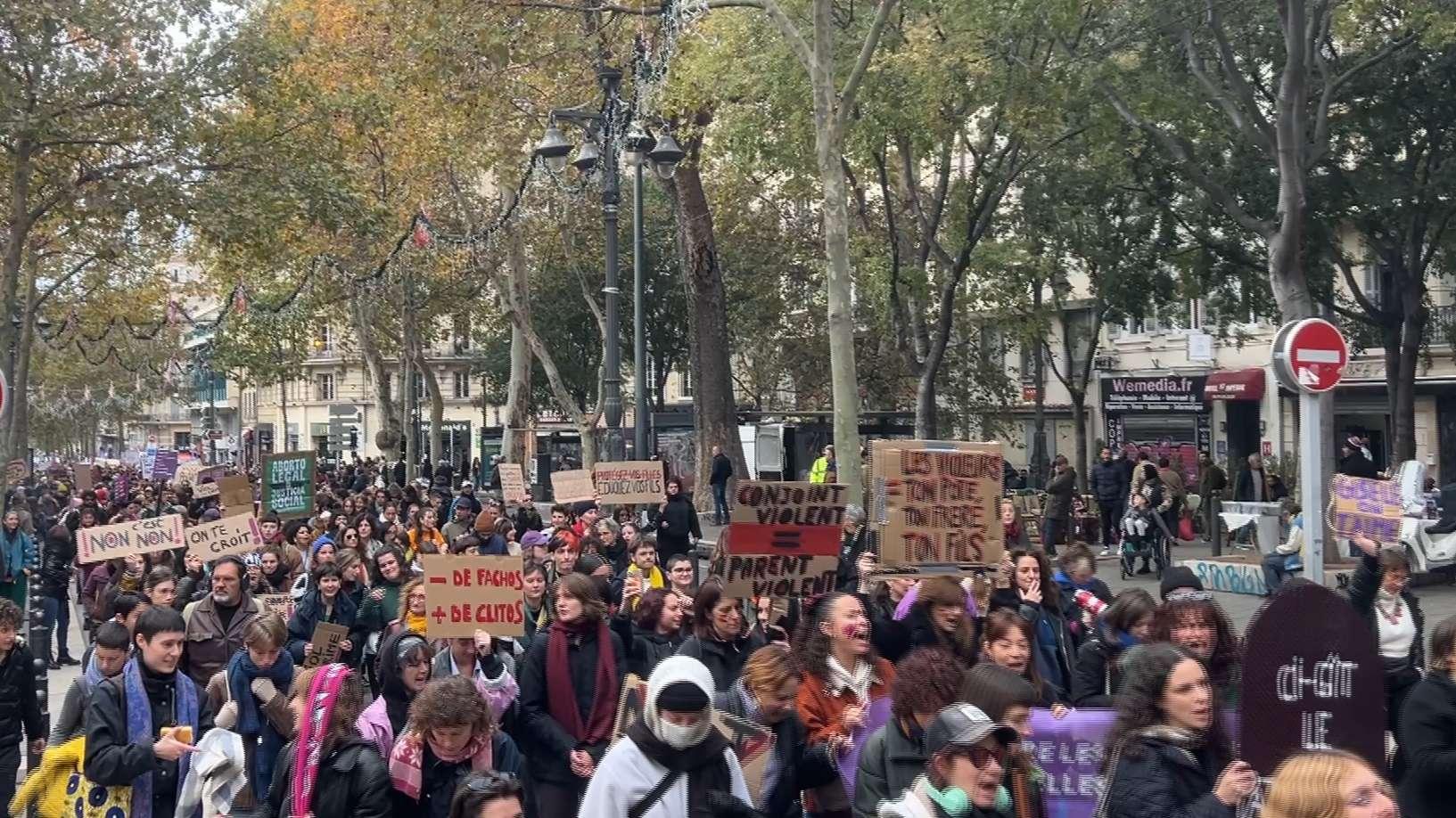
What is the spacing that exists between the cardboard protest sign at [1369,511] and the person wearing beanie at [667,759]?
14.5 feet

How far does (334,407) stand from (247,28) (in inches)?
2175

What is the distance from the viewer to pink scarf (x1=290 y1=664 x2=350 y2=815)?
5398 millimetres

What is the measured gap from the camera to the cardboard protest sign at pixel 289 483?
17656 millimetres

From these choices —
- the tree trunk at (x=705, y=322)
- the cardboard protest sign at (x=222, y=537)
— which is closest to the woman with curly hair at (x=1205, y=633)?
the cardboard protest sign at (x=222, y=537)

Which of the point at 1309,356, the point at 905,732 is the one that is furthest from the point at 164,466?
the point at 905,732

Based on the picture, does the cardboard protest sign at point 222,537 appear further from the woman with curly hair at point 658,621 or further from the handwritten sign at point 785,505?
the woman with curly hair at point 658,621

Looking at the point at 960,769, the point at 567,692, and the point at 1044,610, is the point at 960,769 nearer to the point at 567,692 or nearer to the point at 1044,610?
the point at 567,692

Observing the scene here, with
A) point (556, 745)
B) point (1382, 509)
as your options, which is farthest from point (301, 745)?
point (1382, 509)

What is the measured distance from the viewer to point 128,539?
1306cm

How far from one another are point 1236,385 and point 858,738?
116 ft

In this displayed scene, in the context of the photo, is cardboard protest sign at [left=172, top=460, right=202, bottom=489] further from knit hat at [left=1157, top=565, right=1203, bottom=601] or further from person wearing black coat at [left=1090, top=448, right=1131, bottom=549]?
knit hat at [left=1157, top=565, right=1203, bottom=601]

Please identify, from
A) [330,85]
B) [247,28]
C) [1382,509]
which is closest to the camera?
[1382,509]

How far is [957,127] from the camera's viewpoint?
78.2ft

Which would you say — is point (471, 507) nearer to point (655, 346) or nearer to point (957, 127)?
point (957, 127)
